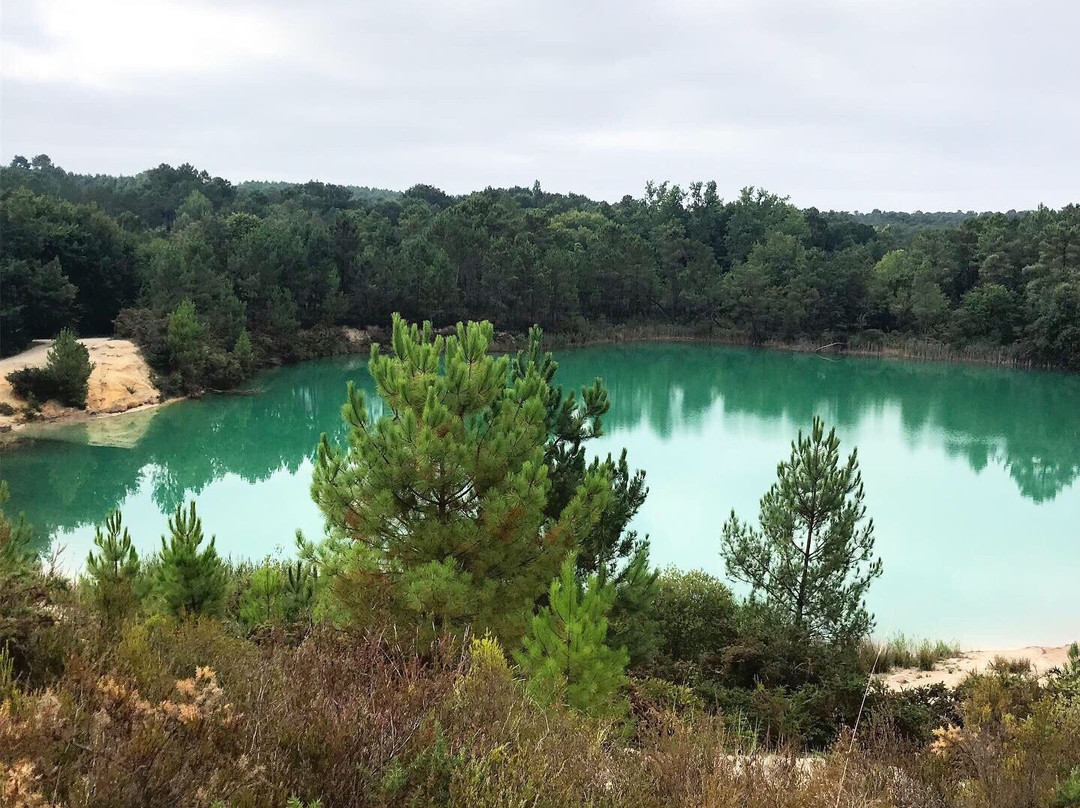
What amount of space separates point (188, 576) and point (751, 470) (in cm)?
1524

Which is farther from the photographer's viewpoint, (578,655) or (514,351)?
(514,351)

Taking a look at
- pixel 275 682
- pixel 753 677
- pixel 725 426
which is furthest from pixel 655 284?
pixel 275 682

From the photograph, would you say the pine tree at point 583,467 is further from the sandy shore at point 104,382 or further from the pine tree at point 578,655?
the sandy shore at point 104,382

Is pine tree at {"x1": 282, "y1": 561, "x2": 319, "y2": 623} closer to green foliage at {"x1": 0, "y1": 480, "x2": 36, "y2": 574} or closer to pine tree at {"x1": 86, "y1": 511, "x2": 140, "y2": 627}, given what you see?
pine tree at {"x1": 86, "y1": 511, "x2": 140, "y2": 627}

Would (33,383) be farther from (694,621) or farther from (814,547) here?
(814,547)

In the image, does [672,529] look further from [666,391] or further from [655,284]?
[655,284]

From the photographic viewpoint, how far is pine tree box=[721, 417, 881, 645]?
8.14 metres

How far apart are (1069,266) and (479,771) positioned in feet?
130

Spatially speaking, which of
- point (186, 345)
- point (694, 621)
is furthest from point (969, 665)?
point (186, 345)

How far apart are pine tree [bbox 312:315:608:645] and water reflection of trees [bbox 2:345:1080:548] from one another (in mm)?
9720

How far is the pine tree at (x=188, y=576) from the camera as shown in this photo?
6.29m

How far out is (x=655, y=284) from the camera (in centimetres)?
4272

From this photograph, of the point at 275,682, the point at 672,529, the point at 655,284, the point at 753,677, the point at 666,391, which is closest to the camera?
the point at 275,682

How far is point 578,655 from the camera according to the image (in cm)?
487
